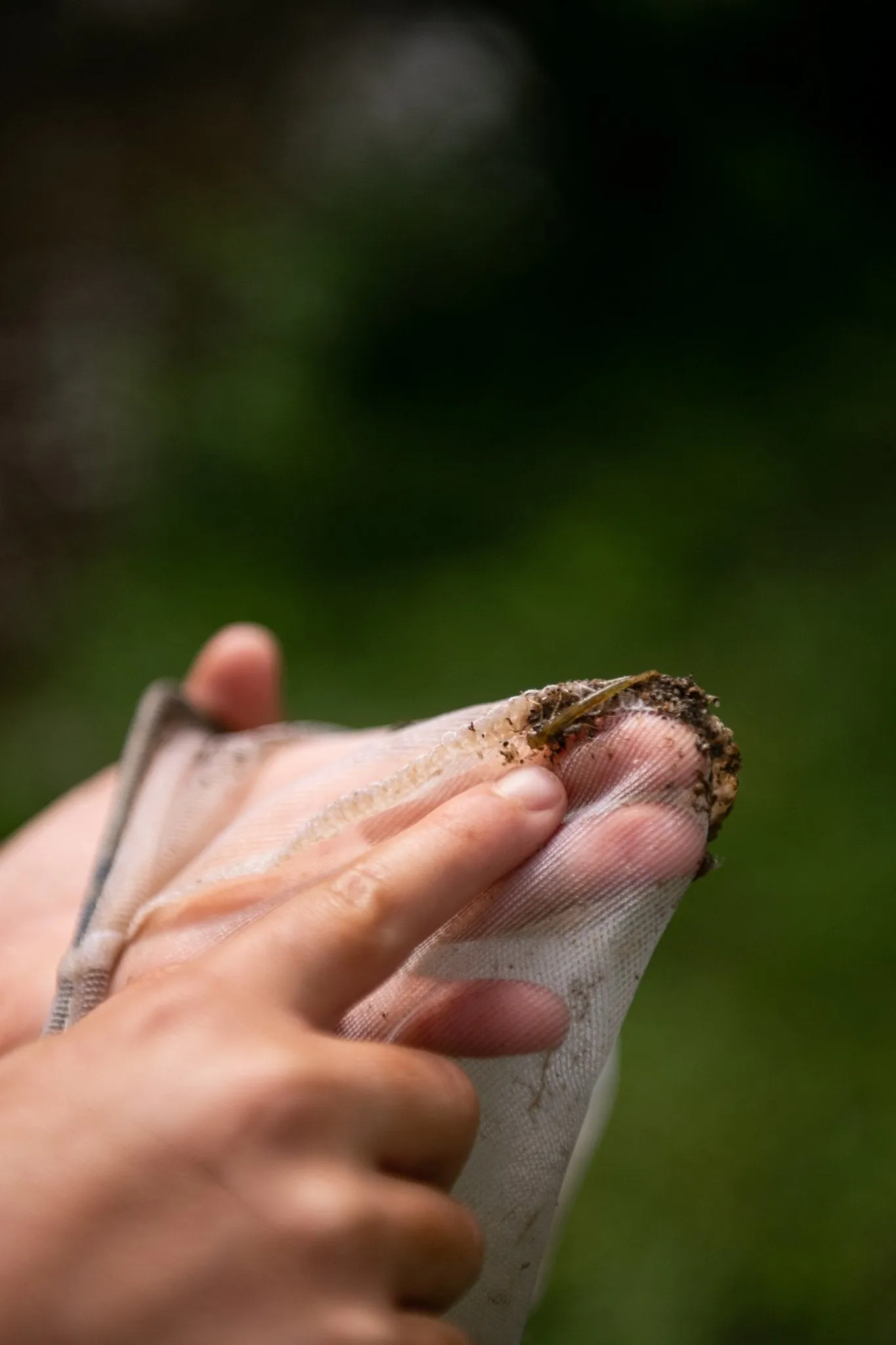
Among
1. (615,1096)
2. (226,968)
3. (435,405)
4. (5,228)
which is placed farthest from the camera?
(5,228)

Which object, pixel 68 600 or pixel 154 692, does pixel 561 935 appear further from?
pixel 68 600

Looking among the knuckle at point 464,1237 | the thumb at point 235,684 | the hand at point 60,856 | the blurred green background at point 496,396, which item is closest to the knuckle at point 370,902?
the knuckle at point 464,1237

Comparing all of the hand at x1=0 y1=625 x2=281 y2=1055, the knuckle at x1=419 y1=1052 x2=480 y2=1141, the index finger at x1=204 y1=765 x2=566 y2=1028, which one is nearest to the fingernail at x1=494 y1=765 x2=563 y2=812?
the index finger at x1=204 y1=765 x2=566 y2=1028

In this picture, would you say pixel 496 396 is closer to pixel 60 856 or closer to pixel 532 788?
pixel 60 856

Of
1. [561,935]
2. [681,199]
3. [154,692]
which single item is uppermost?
[681,199]

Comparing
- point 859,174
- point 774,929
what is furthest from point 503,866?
point 859,174

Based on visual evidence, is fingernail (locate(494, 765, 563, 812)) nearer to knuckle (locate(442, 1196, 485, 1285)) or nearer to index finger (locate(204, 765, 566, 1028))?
index finger (locate(204, 765, 566, 1028))
